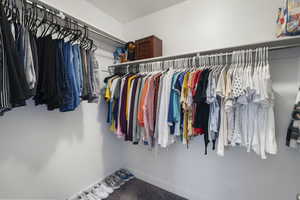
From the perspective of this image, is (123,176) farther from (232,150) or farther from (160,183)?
(232,150)

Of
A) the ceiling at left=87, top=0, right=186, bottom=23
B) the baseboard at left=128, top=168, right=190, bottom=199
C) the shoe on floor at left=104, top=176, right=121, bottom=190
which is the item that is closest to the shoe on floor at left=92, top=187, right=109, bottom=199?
the shoe on floor at left=104, top=176, right=121, bottom=190

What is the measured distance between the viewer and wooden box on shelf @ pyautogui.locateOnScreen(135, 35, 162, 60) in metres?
1.63

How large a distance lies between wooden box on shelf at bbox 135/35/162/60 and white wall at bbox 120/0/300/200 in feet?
0.52

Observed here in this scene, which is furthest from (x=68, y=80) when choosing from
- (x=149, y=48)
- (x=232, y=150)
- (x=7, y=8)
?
(x=232, y=150)

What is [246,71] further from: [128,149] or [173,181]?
[128,149]

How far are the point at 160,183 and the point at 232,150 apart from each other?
1088 mm

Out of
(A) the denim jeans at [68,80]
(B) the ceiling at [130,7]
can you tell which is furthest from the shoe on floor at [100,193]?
(B) the ceiling at [130,7]

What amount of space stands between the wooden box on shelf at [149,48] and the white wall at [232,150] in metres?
0.16

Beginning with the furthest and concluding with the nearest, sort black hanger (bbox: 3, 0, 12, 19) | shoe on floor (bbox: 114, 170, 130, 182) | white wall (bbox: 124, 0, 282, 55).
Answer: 1. shoe on floor (bbox: 114, 170, 130, 182)
2. white wall (bbox: 124, 0, 282, 55)
3. black hanger (bbox: 3, 0, 12, 19)

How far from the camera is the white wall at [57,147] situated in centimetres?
113

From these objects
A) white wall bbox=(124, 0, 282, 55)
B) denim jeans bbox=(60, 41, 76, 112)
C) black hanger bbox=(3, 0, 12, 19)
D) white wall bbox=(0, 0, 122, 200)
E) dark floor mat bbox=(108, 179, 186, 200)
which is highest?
white wall bbox=(124, 0, 282, 55)

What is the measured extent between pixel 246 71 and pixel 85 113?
5.87 ft

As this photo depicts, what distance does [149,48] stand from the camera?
5.39ft

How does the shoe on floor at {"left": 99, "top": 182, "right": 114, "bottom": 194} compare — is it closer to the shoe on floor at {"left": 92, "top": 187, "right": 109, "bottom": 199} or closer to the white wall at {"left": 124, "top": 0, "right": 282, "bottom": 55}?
the shoe on floor at {"left": 92, "top": 187, "right": 109, "bottom": 199}
